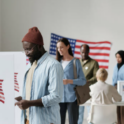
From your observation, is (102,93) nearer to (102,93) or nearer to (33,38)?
(102,93)

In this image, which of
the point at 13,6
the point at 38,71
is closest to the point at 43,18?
the point at 13,6

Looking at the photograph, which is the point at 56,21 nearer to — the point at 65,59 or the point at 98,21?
the point at 98,21

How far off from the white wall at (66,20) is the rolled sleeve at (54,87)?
14.0 feet

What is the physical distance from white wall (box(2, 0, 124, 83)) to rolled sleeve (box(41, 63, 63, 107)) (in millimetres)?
4276

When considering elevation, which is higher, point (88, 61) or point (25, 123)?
point (88, 61)

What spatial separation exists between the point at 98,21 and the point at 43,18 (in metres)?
1.29

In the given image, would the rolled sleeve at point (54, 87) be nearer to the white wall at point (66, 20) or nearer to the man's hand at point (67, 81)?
the man's hand at point (67, 81)

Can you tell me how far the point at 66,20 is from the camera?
6.09 m

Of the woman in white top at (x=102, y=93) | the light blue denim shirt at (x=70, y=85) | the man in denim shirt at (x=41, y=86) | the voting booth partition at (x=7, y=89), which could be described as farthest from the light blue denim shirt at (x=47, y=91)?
the woman in white top at (x=102, y=93)

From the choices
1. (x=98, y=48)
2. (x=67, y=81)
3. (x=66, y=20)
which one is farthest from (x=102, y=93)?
(x=66, y=20)

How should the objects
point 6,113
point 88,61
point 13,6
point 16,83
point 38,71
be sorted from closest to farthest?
point 6,113 → point 38,71 → point 16,83 → point 88,61 → point 13,6

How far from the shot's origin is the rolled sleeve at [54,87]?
1708mm

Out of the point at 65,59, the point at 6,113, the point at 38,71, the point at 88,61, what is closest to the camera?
the point at 6,113

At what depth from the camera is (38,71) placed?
1824 mm
